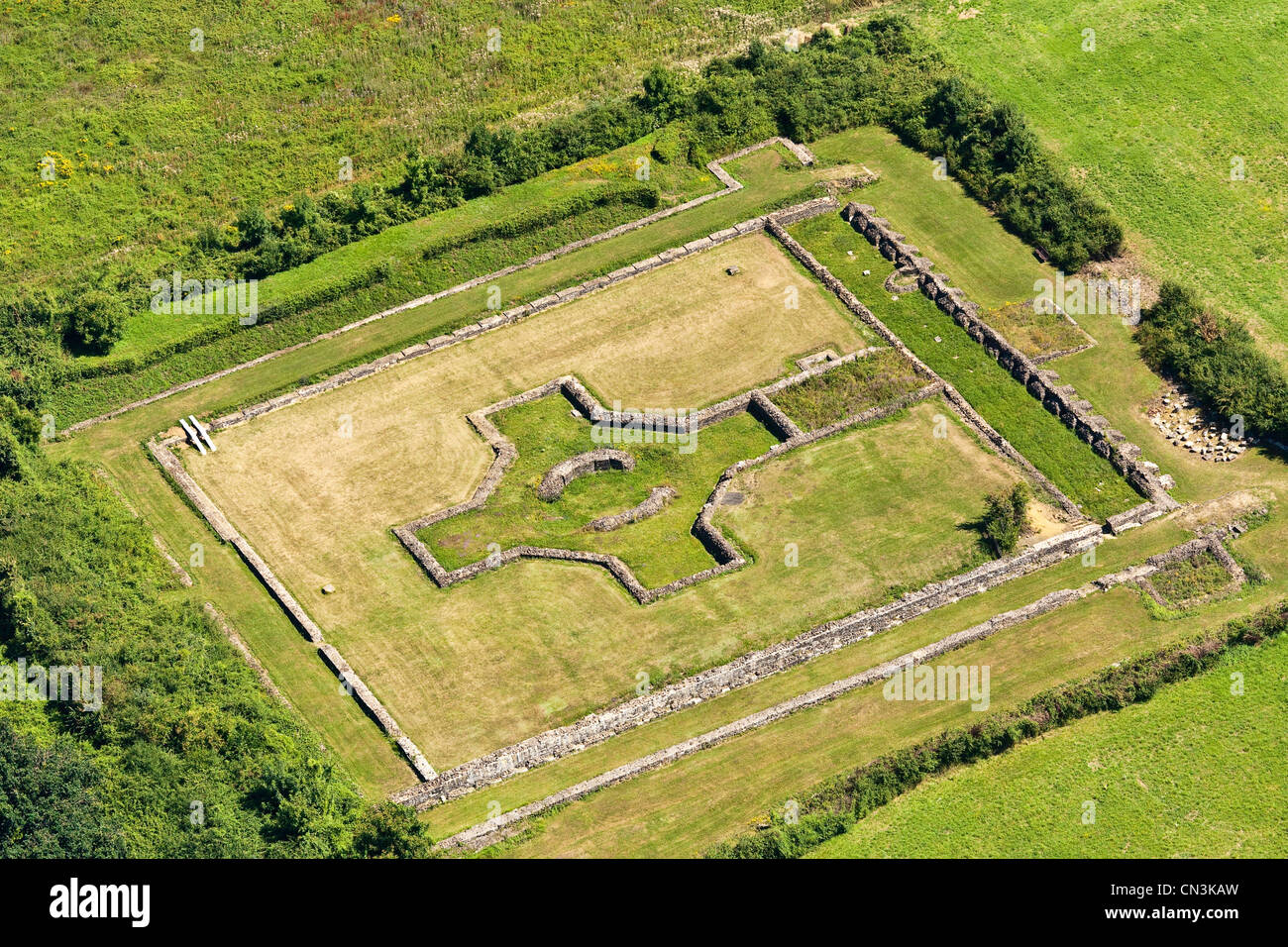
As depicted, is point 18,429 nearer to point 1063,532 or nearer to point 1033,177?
point 1063,532

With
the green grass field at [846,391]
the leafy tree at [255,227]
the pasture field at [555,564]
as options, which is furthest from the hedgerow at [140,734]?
the green grass field at [846,391]

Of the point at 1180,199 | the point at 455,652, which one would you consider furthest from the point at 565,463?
the point at 1180,199

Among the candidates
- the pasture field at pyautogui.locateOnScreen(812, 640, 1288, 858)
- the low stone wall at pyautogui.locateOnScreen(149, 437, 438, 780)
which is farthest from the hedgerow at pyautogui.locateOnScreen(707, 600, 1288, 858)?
the low stone wall at pyautogui.locateOnScreen(149, 437, 438, 780)

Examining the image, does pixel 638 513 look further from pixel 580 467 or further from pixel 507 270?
pixel 507 270

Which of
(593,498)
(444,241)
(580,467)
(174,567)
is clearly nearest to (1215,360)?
(593,498)

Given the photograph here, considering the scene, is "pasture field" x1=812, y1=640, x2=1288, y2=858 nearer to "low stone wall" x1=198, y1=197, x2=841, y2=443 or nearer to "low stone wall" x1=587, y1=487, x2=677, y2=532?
"low stone wall" x1=587, y1=487, x2=677, y2=532

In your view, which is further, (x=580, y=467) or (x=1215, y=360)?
(x=1215, y=360)
